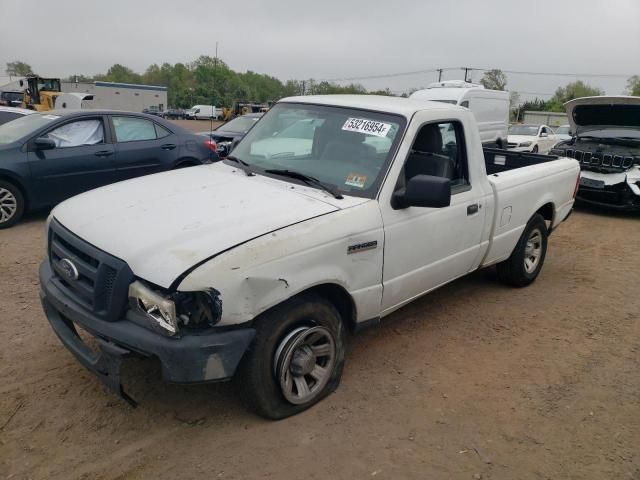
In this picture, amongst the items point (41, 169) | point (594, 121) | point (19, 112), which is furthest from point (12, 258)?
point (594, 121)

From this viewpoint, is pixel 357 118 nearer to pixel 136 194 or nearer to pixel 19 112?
pixel 136 194

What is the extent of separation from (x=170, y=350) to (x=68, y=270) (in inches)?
35.4

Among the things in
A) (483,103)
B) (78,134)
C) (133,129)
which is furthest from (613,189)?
(78,134)

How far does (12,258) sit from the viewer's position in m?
5.54

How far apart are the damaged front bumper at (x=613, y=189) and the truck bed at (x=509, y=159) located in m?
3.90

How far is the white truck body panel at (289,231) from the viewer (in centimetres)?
260

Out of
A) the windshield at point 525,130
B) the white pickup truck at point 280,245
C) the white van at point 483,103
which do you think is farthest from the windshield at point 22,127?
the windshield at point 525,130

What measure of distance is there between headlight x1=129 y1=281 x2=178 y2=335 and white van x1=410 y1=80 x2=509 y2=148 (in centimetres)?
1249

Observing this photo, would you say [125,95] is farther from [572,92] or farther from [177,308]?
[572,92]

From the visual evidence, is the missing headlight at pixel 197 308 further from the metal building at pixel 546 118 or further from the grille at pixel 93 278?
the metal building at pixel 546 118

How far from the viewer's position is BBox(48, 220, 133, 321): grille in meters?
2.62

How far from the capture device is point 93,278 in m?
2.74

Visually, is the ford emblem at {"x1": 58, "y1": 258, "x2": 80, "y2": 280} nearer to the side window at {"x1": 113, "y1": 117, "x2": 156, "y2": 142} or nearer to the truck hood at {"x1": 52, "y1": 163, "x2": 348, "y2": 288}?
the truck hood at {"x1": 52, "y1": 163, "x2": 348, "y2": 288}

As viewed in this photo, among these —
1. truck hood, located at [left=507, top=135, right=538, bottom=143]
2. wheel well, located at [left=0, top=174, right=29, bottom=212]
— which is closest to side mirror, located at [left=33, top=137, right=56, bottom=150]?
wheel well, located at [left=0, top=174, right=29, bottom=212]
